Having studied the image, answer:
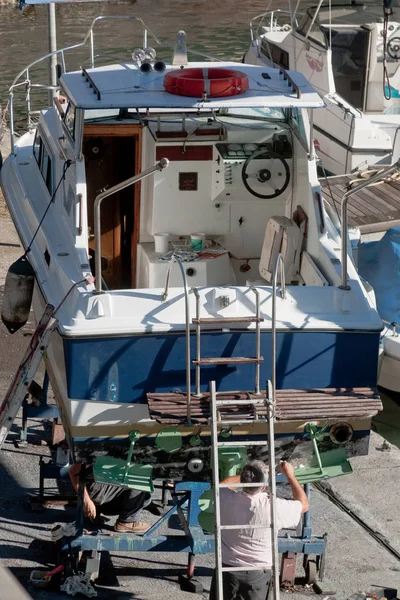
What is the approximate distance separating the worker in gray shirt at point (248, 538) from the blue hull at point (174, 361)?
72 centimetres

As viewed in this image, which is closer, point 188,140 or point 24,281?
point 24,281

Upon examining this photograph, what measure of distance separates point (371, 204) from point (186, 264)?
4.26 meters

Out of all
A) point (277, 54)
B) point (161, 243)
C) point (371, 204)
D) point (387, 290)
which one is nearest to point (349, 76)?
point (277, 54)

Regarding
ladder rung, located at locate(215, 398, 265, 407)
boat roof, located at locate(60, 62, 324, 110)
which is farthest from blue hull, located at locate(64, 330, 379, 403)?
boat roof, located at locate(60, 62, 324, 110)

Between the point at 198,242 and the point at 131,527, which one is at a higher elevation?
the point at 198,242

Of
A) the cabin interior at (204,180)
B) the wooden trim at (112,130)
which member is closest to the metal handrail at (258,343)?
the cabin interior at (204,180)

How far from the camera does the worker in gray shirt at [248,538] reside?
16.8ft

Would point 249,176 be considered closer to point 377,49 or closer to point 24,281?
point 24,281

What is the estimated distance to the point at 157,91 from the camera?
6887 mm

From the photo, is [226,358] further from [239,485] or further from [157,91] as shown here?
[157,91]

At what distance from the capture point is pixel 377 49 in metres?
14.2

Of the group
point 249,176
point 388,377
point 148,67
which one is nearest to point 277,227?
point 249,176

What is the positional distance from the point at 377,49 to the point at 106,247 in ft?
24.1

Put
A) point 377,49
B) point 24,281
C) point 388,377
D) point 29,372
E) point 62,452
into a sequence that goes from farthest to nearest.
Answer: point 377,49, point 388,377, point 24,281, point 62,452, point 29,372
